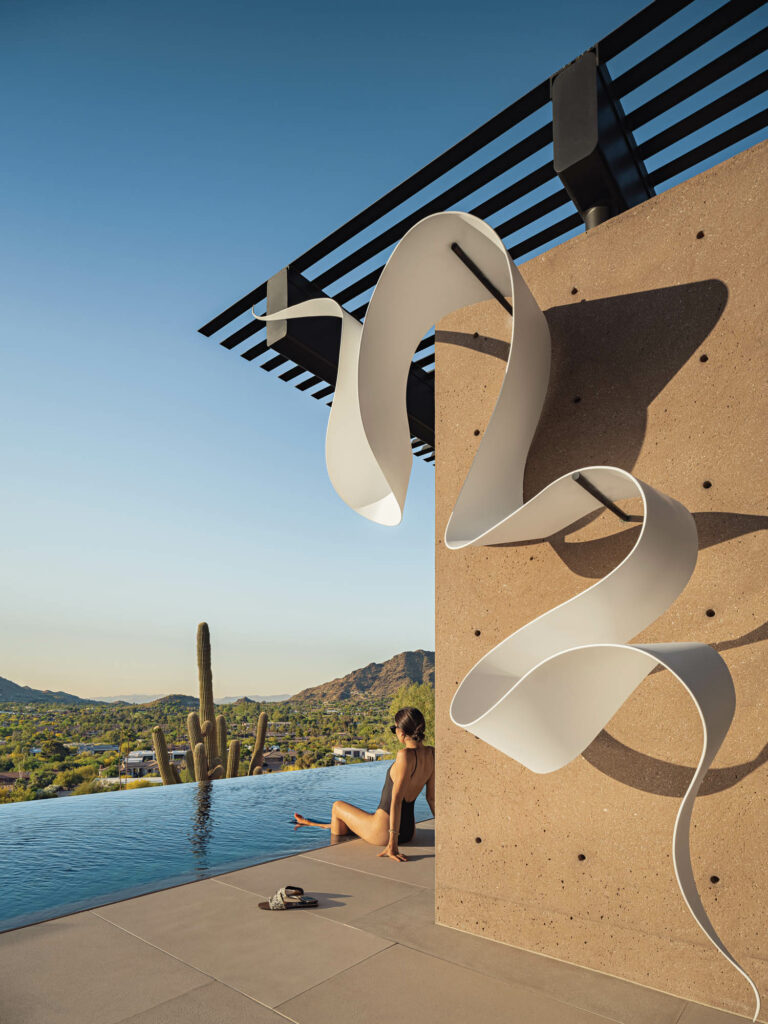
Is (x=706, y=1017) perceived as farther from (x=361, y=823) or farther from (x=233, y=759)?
(x=233, y=759)

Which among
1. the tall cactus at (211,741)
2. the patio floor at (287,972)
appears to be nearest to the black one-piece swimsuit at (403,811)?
the patio floor at (287,972)

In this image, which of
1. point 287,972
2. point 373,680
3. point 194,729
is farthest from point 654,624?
point 373,680

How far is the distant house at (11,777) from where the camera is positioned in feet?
86.2

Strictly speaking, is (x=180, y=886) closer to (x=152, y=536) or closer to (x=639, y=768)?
(x=639, y=768)

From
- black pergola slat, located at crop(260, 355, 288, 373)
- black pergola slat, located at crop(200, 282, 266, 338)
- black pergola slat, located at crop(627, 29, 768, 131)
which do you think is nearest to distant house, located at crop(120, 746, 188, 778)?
black pergola slat, located at crop(260, 355, 288, 373)

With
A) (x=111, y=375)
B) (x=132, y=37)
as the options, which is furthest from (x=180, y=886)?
(x=111, y=375)

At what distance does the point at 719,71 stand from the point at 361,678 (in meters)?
63.2

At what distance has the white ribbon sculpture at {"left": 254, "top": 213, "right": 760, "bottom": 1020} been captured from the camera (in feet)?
6.82

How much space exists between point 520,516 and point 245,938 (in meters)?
2.55

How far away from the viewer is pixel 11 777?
91.6 feet

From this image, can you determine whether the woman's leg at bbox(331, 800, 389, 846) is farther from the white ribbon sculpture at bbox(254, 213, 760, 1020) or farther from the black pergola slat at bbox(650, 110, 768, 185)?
the black pergola slat at bbox(650, 110, 768, 185)

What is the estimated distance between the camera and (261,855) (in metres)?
4.48

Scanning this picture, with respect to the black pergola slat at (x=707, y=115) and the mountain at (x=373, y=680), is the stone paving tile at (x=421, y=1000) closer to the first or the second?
the black pergola slat at (x=707, y=115)

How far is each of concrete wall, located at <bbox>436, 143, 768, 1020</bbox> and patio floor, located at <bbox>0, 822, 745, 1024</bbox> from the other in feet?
0.67
